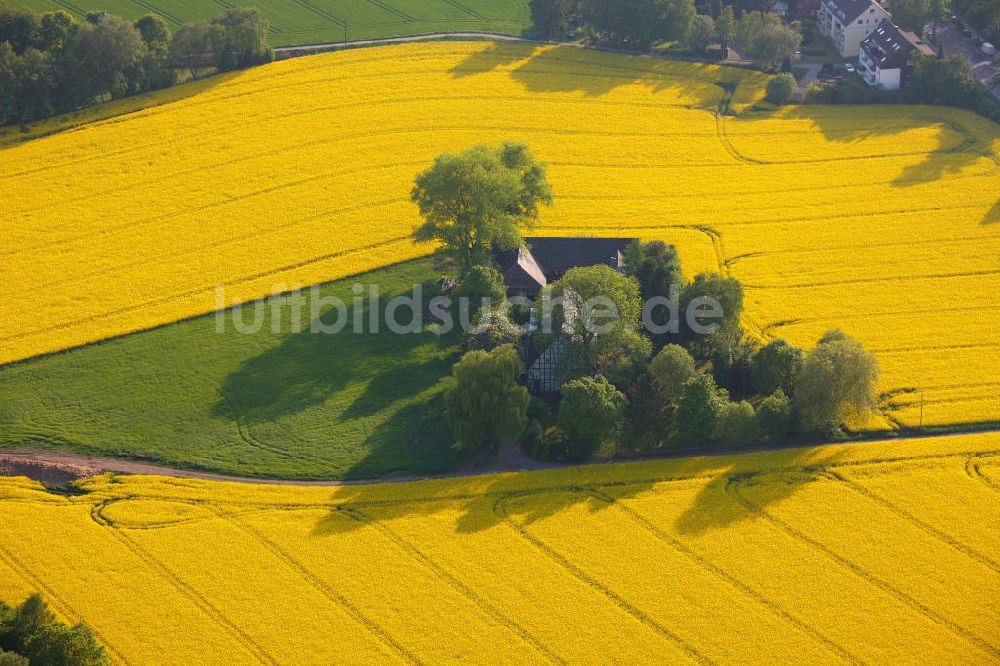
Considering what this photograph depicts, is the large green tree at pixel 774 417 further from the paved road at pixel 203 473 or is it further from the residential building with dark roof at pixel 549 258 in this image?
the residential building with dark roof at pixel 549 258

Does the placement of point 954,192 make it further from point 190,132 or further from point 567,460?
point 190,132

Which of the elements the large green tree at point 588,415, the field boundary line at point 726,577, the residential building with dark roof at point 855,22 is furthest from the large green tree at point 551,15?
the field boundary line at point 726,577

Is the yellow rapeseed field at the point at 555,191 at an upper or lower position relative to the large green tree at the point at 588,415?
upper

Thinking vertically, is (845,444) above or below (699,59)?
below

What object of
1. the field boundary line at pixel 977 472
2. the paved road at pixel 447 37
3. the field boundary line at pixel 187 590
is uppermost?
the paved road at pixel 447 37

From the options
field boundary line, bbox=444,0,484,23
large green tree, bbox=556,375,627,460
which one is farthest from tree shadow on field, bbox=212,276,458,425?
field boundary line, bbox=444,0,484,23

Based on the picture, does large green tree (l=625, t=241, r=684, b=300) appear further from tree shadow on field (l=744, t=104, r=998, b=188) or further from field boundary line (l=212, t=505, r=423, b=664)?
field boundary line (l=212, t=505, r=423, b=664)

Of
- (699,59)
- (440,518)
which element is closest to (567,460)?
(440,518)
